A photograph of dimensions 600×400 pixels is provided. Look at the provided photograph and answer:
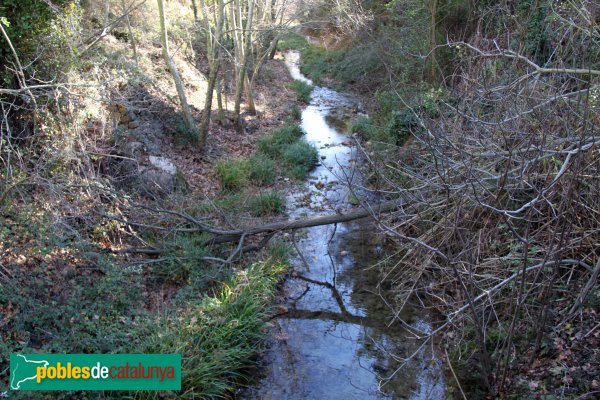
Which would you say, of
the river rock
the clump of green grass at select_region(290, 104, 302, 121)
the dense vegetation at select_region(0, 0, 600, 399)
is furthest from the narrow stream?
the clump of green grass at select_region(290, 104, 302, 121)

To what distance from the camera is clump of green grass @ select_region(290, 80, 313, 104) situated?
20.6 metres

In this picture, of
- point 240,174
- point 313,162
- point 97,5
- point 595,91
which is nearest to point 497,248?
point 595,91

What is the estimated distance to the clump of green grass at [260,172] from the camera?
429 inches

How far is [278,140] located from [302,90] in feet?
27.9

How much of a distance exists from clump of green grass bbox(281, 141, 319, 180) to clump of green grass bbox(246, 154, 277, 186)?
69 cm

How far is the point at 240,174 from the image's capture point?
415 inches

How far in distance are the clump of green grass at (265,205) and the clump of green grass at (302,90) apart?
11838 millimetres

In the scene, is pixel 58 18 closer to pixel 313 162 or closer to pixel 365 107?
pixel 313 162

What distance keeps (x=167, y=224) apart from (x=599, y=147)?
6155 mm

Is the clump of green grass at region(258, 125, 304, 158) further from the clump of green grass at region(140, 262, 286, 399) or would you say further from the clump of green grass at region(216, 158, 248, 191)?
the clump of green grass at region(140, 262, 286, 399)

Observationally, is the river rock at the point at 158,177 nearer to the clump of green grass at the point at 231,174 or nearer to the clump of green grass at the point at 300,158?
the clump of green grass at the point at 231,174

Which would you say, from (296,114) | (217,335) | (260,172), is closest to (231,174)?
(260,172)

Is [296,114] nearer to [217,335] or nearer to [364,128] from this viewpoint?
[364,128]

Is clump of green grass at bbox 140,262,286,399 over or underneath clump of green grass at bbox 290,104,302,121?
underneath
